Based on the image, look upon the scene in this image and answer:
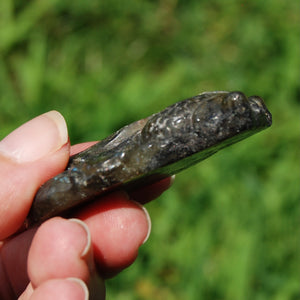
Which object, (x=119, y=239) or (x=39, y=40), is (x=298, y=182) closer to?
(x=119, y=239)

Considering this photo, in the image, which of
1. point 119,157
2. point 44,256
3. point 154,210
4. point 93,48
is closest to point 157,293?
point 154,210

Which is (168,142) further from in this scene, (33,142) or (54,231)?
(33,142)

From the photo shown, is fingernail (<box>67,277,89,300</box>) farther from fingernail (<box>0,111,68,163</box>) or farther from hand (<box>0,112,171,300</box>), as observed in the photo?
fingernail (<box>0,111,68,163</box>)

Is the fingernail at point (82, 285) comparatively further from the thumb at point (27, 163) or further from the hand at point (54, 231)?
the thumb at point (27, 163)

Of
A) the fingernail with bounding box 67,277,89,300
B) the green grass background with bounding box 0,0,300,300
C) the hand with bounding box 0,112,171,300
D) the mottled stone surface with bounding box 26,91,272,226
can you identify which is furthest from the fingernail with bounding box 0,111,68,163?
the green grass background with bounding box 0,0,300,300

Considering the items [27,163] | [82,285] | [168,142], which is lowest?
[82,285]

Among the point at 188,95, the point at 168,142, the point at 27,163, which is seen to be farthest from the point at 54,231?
the point at 188,95
